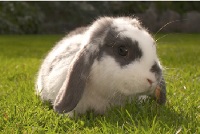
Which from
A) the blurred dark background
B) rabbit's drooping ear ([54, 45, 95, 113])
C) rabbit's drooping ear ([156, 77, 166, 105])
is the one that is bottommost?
rabbit's drooping ear ([156, 77, 166, 105])

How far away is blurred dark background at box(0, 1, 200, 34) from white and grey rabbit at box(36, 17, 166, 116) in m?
15.2

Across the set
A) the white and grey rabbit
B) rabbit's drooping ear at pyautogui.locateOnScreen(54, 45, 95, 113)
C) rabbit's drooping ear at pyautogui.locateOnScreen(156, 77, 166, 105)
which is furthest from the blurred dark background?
rabbit's drooping ear at pyautogui.locateOnScreen(54, 45, 95, 113)

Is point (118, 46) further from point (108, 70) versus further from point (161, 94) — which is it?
point (161, 94)

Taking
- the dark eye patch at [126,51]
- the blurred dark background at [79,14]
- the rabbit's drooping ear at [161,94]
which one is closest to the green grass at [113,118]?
the rabbit's drooping ear at [161,94]

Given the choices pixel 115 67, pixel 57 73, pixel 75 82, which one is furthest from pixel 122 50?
pixel 57 73

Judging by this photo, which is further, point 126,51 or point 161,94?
point 161,94

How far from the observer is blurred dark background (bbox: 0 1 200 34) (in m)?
19.3

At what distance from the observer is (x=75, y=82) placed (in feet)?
11.5

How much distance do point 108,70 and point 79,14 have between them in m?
17.9

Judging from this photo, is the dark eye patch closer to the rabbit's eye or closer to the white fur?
→ the rabbit's eye

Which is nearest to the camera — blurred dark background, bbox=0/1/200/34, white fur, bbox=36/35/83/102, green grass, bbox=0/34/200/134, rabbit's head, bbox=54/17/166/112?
green grass, bbox=0/34/200/134

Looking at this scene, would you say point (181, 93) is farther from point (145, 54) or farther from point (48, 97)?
point (48, 97)

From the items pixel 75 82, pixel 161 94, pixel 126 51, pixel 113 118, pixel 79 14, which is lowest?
pixel 113 118

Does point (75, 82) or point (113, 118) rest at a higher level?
point (75, 82)
